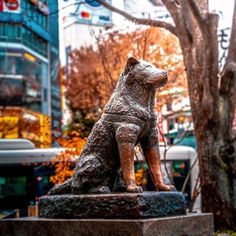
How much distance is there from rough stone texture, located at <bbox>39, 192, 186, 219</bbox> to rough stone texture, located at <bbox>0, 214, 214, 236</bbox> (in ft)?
0.43

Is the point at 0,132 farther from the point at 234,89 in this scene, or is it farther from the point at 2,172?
the point at 234,89

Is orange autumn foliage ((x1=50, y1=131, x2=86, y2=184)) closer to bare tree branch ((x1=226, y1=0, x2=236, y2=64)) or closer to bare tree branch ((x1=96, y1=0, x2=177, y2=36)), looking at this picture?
bare tree branch ((x1=96, y1=0, x2=177, y2=36))

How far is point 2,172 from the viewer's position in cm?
2153

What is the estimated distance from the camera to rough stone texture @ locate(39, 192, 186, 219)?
6234 millimetres

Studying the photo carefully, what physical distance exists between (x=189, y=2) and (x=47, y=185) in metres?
10.7

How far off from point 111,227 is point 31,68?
36.1m

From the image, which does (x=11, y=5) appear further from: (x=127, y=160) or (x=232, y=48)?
(x=127, y=160)

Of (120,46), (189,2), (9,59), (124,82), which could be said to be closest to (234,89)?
(189,2)

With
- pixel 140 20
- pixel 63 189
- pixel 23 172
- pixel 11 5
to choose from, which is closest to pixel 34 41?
pixel 11 5

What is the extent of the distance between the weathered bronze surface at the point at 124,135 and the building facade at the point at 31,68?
28.0 metres

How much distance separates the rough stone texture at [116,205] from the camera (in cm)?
623

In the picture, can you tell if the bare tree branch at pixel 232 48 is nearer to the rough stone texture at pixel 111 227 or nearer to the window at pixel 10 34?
the rough stone texture at pixel 111 227

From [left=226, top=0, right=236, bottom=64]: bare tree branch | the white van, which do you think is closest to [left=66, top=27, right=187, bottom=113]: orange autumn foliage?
the white van

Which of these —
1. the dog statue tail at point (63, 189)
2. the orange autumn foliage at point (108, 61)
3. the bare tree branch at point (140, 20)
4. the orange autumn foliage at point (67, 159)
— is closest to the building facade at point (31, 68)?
the orange autumn foliage at point (108, 61)
